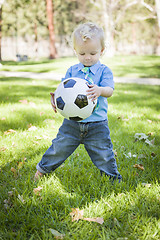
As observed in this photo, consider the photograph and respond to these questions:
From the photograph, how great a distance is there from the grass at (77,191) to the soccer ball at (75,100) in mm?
660

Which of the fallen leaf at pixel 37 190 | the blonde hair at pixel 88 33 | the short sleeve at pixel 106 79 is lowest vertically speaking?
the fallen leaf at pixel 37 190

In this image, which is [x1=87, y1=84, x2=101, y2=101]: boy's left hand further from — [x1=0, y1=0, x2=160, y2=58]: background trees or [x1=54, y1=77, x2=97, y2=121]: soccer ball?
[x1=0, y1=0, x2=160, y2=58]: background trees

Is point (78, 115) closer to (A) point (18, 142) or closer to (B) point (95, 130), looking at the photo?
(B) point (95, 130)

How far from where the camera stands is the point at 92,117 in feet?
7.16

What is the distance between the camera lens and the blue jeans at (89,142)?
218cm

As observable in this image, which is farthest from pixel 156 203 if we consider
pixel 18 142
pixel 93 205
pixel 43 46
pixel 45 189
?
pixel 43 46

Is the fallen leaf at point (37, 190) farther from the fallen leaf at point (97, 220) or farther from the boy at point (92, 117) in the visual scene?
the fallen leaf at point (97, 220)

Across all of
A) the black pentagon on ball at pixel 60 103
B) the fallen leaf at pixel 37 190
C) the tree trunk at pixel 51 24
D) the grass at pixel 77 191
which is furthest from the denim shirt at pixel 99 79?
the tree trunk at pixel 51 24

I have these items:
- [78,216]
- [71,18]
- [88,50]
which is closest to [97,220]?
[78,216]

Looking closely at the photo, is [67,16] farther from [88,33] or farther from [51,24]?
[88,33]

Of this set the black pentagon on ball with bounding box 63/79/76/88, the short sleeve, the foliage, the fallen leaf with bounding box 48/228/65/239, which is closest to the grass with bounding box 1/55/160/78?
the short sleeve

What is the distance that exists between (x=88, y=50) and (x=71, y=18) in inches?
1809

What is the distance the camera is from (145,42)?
5994 centimetres

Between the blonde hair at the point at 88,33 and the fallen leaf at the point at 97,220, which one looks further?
the blonde hair at the point at 88,33
